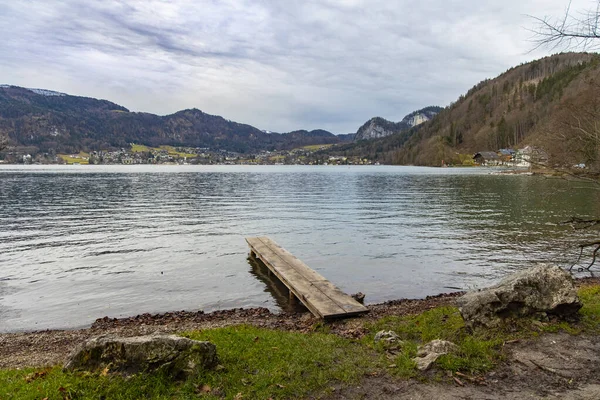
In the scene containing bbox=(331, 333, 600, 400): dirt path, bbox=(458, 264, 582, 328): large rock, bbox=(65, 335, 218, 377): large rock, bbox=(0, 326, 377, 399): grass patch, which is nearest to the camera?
bbox=(0, 326, 377, 399): grass patch

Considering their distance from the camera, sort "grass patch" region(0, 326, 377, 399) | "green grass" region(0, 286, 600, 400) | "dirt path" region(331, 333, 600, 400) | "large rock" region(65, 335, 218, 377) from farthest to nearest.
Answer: "large rock" region(65, 335, 218, 377) < "dirt path" region(331, 333, 600, 400) < "green grass" region(0, 286, 600, 400) < "grass patch" region(0, 326, 377, 399)

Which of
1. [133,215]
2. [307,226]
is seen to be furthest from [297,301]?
[133,215]

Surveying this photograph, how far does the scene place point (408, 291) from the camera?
1717 cm

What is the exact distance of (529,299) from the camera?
31.6ft

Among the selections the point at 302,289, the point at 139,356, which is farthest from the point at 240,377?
the point at 302,289

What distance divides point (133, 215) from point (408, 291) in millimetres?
30676

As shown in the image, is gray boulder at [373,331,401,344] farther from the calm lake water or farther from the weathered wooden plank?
the calm lake water

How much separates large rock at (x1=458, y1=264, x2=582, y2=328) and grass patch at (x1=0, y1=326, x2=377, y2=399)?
10.2ft

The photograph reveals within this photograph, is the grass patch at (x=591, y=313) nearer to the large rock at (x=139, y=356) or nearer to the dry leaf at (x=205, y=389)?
the dry leaf at (x=205, y=389)

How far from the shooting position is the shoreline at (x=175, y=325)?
10.6m

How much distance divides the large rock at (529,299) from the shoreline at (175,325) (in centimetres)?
307

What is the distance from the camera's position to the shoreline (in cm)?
1064

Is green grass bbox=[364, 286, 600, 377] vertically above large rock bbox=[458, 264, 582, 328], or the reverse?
large rock bbox=[458, 264, 582, 328]

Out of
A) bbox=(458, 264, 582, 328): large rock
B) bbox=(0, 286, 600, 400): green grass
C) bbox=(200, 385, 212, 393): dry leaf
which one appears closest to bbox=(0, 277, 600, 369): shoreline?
bbox=(0, 286, 600, 400): green grass
